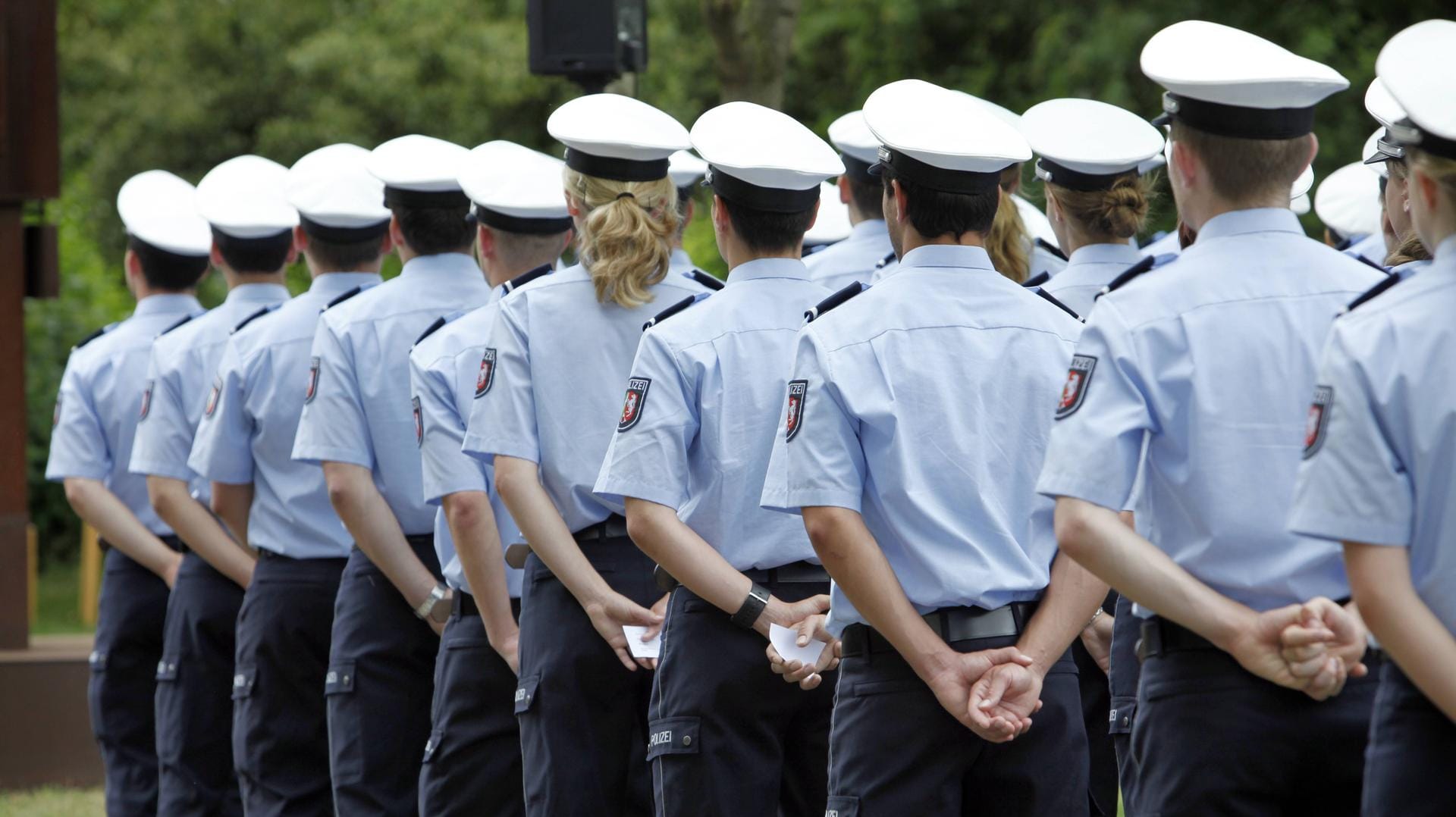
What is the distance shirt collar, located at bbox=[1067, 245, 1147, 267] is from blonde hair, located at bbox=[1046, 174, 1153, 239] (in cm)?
3

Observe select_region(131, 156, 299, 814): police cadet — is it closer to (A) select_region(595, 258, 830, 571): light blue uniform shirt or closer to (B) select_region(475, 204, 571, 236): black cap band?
(B) select_region(475, 204, 571, 236): black cap band

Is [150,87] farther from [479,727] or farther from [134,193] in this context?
[479,727]

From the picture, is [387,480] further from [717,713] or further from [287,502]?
[717,713]

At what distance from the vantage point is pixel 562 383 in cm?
433

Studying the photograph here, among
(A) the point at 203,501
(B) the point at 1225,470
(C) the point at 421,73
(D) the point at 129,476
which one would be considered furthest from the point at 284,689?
(C) the point at 421,73

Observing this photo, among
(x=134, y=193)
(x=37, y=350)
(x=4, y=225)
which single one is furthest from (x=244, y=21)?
(x=134, y=193)

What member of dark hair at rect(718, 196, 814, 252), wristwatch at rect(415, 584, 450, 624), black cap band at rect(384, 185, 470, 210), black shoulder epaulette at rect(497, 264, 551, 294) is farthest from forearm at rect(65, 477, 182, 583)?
dark hair at rect(718, 196, 814, 252)

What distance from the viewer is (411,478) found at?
5141 mm

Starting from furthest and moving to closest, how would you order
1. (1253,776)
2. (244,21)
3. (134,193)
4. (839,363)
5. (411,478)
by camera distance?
(244,21), (134,193), (411,478), (839,363), (1253,776)

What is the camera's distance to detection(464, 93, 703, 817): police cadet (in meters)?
4.20

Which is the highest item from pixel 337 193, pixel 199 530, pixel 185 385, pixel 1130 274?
pixel 1130 274

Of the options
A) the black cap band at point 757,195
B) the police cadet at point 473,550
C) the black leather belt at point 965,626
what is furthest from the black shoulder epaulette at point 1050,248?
the black leather belt at point 965,626

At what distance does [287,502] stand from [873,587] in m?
2.77

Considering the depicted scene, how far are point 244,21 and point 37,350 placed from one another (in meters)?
5.81
